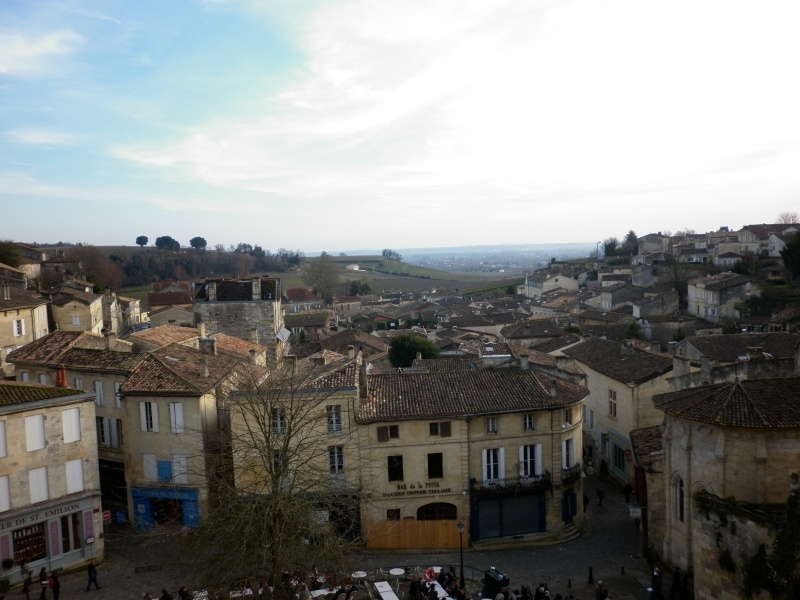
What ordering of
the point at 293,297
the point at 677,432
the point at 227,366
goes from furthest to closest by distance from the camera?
the point at 293,297, the point at 227,366, the point at 677,432

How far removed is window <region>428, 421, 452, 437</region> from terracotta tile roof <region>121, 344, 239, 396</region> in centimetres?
993

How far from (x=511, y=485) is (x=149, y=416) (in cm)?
1620

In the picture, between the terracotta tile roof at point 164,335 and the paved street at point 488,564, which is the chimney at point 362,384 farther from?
the terracotta tile roof at point 164,335

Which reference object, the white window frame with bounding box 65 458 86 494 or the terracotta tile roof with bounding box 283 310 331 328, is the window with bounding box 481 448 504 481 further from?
the terracotta tile roof with bounding box 283 310 331 328

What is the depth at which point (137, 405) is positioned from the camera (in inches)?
1197

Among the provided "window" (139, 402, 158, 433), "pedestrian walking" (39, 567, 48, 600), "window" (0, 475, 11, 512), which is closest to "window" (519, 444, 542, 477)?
"window" (139, 402, 158, 433)

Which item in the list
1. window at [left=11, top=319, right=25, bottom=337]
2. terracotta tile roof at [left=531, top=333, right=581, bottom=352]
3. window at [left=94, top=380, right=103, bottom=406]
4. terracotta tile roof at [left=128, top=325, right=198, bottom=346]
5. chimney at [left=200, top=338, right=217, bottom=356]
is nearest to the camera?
window at [left=94, top=380, right=103, bottom=406]

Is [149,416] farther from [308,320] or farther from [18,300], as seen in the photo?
[308,320]

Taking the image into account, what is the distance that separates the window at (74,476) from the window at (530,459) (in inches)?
718

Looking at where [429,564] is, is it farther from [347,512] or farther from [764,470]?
[764,470]

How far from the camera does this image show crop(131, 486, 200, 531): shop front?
30.0m

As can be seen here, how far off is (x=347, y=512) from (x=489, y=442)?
22.1 ft

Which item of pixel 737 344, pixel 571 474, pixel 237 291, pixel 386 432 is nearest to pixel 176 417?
pixel 386 432

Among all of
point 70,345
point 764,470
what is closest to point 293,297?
point 70,345
